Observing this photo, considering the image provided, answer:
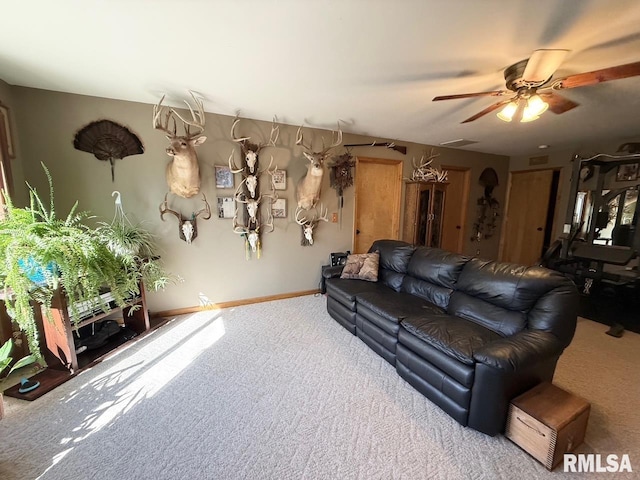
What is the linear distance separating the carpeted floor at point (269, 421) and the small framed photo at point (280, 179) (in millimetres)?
2090

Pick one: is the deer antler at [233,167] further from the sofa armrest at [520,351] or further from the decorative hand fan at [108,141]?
the sofa armrest at [520,351]

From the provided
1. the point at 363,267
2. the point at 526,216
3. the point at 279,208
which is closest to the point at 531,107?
the point at 363,267

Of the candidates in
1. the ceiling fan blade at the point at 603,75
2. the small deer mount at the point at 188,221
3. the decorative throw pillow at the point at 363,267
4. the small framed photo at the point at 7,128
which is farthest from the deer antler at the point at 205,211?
the ceiling fan blade at the point at 603,75

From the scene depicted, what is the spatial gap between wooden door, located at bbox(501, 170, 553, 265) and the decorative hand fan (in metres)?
6.84

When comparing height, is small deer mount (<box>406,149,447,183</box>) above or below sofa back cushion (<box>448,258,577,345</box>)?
above

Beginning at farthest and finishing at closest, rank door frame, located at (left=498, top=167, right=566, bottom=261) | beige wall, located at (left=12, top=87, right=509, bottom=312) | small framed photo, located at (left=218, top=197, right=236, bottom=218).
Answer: door frame, located at (left=498, top=167, right=566, bottom=261), small framed photo, located at (left=218, top=197, right=236, bottom=218), beige wall, located at (left=12, top=87, right=509, bottom=312)

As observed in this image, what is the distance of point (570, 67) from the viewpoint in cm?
194

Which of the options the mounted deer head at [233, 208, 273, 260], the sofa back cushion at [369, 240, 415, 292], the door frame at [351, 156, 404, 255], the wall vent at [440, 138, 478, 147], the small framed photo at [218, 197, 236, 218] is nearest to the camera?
the sofa back cushion at [369, 240, 415, 292]

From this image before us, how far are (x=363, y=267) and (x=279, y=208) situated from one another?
1445 mm

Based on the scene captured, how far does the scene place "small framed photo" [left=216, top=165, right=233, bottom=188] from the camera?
320 cm

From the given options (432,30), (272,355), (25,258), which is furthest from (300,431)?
(432,30)

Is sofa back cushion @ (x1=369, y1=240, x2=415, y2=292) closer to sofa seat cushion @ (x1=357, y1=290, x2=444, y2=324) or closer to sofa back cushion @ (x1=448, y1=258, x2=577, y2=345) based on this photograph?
sofa seat cushion @ (x1=357, y1=290, x2=444, y2=324)

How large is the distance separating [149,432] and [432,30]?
3071mm

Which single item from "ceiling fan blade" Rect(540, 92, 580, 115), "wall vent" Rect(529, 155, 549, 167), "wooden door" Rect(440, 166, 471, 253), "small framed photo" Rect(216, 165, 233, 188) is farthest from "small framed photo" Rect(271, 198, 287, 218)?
"wall vent" Rect(529, 155, 549, 167)
